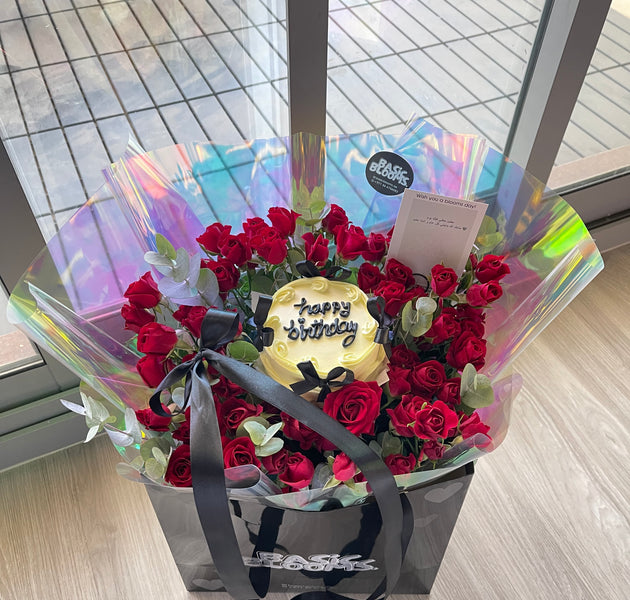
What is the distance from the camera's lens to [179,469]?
59 centimetres

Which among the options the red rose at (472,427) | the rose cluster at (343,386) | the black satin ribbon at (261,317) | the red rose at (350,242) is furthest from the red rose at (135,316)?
the red rose at (472,427)


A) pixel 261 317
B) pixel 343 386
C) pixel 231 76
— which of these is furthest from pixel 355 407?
pixel 231 76

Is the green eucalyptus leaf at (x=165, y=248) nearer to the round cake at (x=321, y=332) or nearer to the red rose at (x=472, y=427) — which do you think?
the round cake at (x=321, y=332)

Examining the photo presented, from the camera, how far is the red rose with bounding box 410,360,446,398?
616 mm

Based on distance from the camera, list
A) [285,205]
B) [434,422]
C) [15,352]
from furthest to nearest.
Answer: [15,352] → [285,205] → [434,422]

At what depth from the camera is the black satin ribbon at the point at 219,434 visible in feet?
1.85

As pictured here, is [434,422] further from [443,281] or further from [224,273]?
[224,273]

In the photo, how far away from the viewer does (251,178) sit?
0.76 meters

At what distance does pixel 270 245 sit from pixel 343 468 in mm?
231

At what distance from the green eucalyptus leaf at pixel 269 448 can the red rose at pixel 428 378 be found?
0.46 ft

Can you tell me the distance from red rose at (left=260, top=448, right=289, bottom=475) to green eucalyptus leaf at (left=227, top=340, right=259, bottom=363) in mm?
95

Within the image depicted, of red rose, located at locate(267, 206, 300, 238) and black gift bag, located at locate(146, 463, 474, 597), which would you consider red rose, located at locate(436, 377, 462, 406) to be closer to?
black gift bag, located at locate(146, 463, 474, 597)

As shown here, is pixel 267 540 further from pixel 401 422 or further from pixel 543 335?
pixel 543 335

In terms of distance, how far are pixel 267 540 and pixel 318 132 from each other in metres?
0.58
